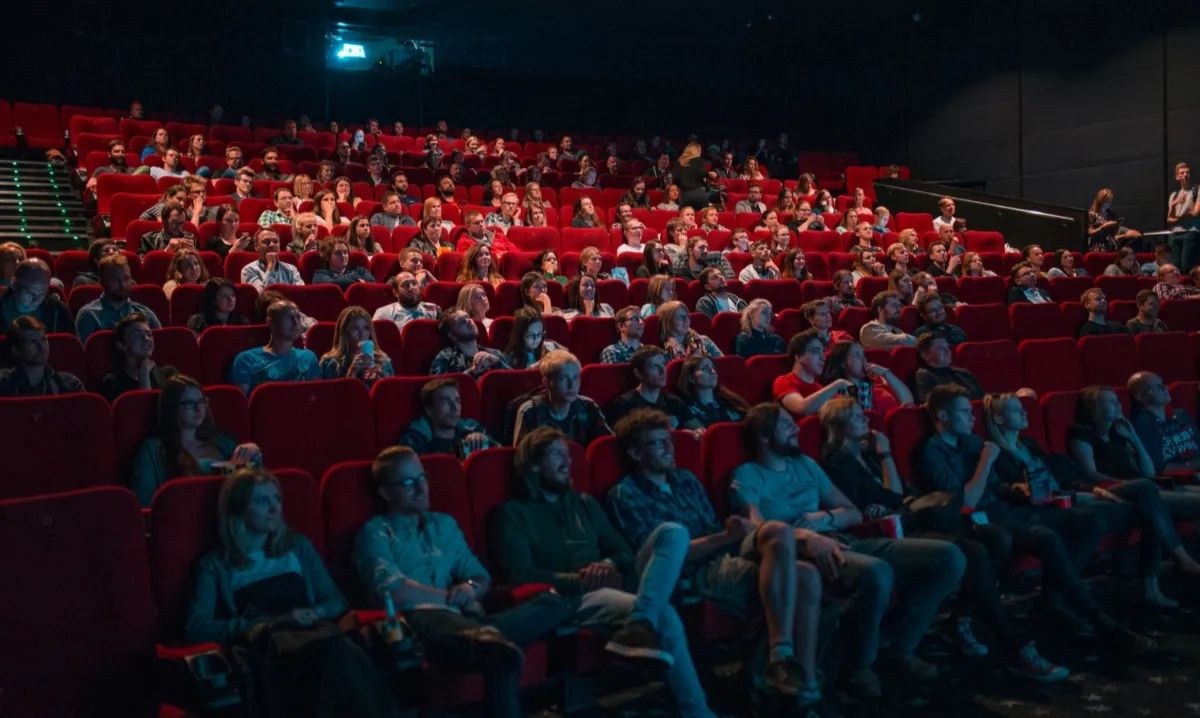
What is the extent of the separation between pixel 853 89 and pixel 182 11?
17.4ft

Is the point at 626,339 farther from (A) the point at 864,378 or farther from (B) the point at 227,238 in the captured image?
(B) the point at 227,238

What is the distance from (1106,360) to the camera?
131 inches

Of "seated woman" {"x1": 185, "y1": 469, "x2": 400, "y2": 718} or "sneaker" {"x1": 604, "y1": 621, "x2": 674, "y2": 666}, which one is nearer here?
"seated woman" {"x1": 185, "y1": 469, "x2": 400, "y2": 718}

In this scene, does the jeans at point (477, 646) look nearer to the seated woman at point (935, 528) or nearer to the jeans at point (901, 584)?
the jeans at point (901, 584)

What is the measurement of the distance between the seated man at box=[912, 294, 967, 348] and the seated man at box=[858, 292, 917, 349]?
10cm

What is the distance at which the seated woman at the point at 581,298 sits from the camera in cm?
336

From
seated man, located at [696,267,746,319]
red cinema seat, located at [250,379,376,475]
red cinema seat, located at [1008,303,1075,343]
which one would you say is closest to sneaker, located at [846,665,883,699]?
red cinema seat, located at [250,379,376,475]

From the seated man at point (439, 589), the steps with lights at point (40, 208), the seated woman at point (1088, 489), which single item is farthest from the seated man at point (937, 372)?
the steps with lights at point (40, 208)

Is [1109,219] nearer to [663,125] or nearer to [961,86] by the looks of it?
[961,86]

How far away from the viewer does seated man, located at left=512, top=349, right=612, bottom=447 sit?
227 centimetres

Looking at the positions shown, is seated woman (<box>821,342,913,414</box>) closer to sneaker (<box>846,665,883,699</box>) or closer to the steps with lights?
sneaker (<box>846,665,883,699</box>)

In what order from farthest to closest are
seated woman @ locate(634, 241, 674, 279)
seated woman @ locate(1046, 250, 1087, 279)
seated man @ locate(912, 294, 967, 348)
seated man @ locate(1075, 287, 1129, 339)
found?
seated woman @ locate(1046, 250, 1087, 279) → seated woman @ locate(634, 241, 674, 279) → seated man @ locate(1075, 287, 1129, 339) → seated man @ locate(912, 294, 967, 348)

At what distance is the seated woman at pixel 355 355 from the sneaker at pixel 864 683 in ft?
4.40

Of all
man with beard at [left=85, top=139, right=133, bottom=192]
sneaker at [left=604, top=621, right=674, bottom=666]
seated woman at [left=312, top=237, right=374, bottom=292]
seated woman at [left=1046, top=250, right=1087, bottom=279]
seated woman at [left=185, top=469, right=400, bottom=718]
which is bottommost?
sneaker at [left=604, top=621, right=674, bottom=666]
